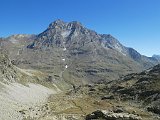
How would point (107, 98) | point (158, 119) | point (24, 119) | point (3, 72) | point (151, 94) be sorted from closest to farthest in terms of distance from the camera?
point (158, 119)
point (24, 119)
point (151, 94)
point (107, 98)
point (3, 72)

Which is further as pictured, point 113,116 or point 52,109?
point 52,109

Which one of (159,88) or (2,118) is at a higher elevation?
(159,88)

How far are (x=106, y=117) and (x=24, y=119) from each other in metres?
24.5

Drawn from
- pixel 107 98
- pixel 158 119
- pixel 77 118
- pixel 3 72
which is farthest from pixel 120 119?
pixel 3 72

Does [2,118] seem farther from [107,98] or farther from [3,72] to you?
[3,72]

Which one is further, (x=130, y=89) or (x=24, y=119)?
(x=130, y=89)

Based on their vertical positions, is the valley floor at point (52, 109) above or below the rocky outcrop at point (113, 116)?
below

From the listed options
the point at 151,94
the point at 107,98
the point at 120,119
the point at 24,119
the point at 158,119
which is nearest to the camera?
the point at 120,119

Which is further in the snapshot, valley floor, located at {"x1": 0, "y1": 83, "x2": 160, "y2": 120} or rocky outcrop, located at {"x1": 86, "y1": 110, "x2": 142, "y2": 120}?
valley floor, located at {"x1": 0, "y1": 83, "x2": 160, "y2": 120}

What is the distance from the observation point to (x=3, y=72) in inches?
7761

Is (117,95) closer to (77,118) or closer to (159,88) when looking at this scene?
(159,88)

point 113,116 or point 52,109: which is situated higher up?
point 113,116

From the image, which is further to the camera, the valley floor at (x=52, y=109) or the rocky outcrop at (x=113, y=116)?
the valley floor at (x=52, y=109)

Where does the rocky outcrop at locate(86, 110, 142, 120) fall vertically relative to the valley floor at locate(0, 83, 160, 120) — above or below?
above
